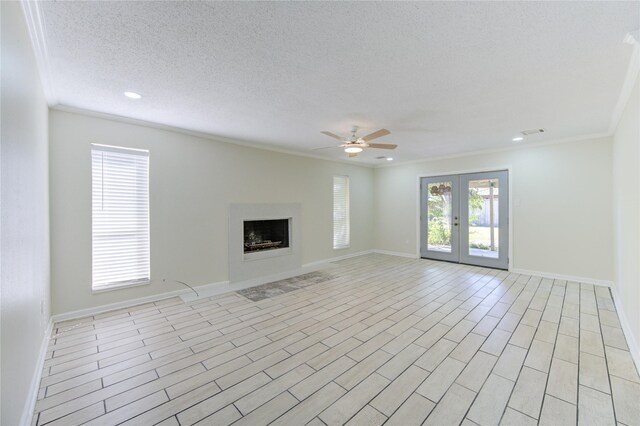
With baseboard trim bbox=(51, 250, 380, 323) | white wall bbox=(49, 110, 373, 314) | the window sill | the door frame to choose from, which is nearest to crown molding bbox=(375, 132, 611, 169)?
the door frame

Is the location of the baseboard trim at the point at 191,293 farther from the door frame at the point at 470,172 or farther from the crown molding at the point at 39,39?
the door frame at the point at 470,172

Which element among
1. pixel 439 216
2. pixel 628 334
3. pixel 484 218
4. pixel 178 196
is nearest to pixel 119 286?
pixel 178 196

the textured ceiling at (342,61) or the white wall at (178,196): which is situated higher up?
the textured ceiling at (342,61)

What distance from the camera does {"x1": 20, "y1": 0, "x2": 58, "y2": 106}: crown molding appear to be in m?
1.70

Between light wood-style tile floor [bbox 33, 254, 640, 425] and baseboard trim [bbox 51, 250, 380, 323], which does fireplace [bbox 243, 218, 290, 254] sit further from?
light wood-style tile floor [bbox 33, 254, 640, 425]

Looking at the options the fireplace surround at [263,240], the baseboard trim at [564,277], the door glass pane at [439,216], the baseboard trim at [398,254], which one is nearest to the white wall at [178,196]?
the fireplace surround at [263,240]

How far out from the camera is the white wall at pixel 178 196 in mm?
3307

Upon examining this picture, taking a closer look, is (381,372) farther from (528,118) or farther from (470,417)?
(528,118)

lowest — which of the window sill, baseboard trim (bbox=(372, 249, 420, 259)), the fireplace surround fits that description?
baseboard trim (bbox=(372, 249, 420, 259))

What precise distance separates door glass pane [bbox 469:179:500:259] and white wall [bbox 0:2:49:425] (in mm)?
6815

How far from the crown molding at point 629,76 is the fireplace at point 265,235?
16.5 feet

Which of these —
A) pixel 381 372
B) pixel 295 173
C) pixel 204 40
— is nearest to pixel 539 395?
pixel 381 372

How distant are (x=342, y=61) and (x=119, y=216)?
3.49 metres

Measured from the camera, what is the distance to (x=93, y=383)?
2.18 meters
